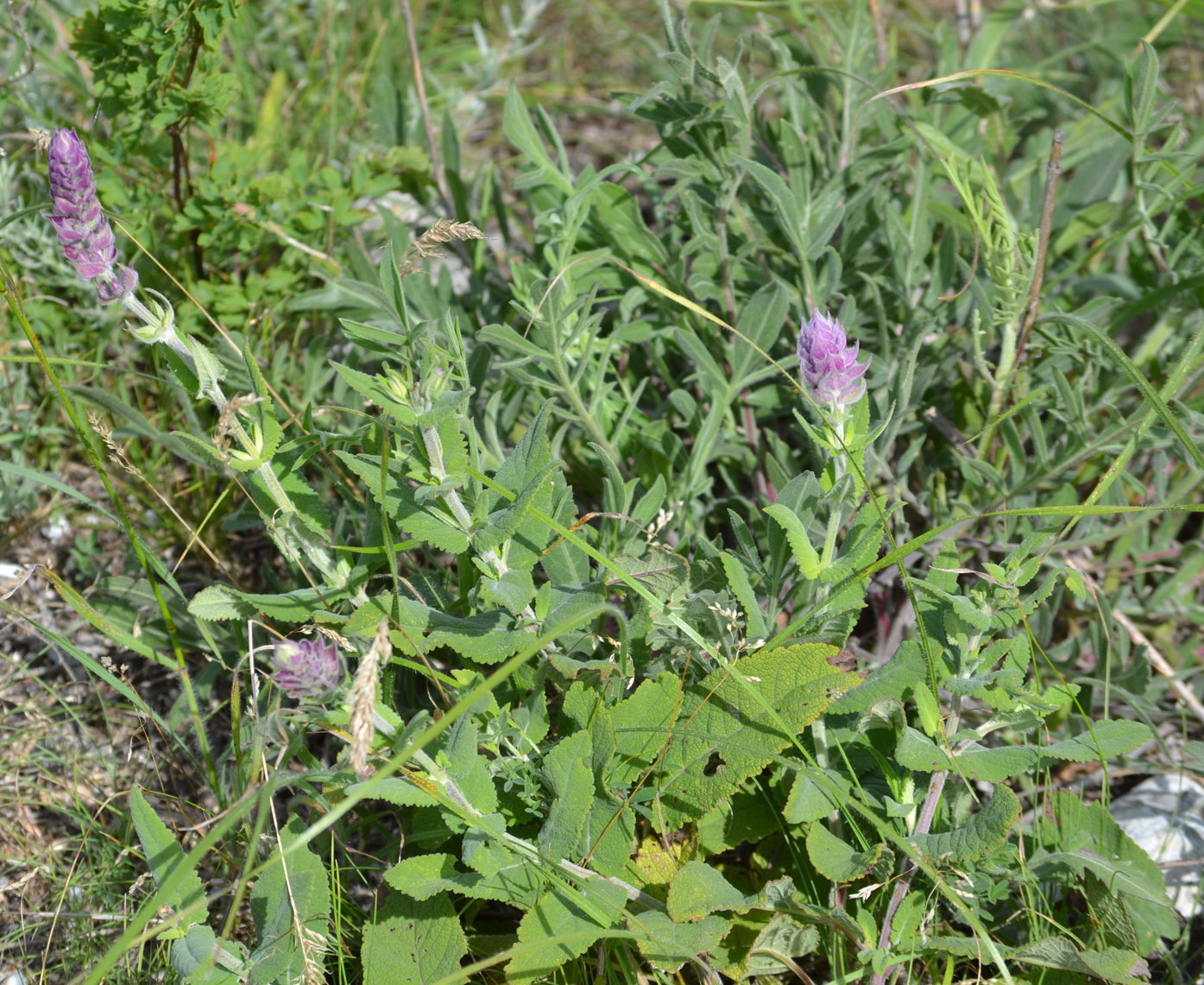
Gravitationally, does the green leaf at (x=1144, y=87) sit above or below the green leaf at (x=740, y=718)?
above

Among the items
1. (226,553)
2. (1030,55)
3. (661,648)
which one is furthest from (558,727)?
(1030,55)

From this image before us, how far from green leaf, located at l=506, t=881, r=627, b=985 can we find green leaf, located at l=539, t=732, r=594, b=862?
7 centimetres

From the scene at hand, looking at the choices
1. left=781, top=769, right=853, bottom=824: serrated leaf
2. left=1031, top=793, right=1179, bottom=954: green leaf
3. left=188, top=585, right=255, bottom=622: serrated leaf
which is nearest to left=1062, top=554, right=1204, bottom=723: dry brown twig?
left=1031, top=793, right=1179, bottom=954: green leaf

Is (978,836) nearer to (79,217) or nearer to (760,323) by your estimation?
(760,323)

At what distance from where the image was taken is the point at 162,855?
171 centimetres

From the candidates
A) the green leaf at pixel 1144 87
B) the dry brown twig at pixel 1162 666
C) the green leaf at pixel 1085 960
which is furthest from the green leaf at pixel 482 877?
the green leaf at pixel 1144 87

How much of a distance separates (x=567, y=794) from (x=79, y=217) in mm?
1141

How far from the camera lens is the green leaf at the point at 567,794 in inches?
66.7

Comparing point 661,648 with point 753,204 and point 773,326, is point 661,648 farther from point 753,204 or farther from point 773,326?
point 753,204

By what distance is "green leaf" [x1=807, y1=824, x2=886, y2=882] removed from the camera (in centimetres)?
178

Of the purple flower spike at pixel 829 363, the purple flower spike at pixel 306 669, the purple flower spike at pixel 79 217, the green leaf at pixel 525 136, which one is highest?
the purple flower spike at pixel 79 217

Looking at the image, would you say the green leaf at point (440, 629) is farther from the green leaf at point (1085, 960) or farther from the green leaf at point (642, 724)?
the green leaf at point (1085, 960)

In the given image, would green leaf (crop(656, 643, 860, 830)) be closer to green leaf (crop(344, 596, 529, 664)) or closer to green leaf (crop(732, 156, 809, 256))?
green leaf (crop(344, 596, 529, 664))

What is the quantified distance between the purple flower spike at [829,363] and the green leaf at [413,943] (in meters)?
1.07
